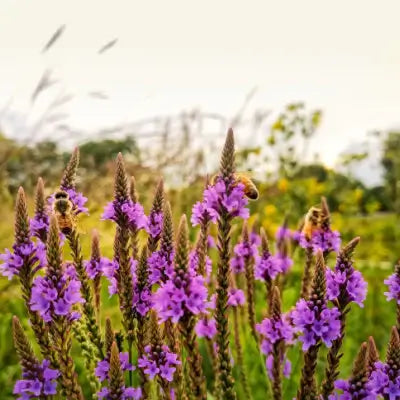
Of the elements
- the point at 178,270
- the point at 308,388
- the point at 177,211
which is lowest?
the point at 308,388

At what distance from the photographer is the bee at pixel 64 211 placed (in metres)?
2.36

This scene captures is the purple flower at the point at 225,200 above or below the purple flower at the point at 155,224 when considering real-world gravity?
above

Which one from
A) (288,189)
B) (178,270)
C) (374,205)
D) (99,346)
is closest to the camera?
(178,270)

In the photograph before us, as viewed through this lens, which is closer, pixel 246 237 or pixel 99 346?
pixel 99 346

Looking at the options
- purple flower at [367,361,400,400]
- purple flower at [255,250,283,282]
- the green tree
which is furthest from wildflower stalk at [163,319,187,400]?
the green tree

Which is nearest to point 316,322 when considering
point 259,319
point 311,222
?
point 311,222

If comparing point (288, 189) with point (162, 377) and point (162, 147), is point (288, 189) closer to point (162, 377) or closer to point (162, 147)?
point (162, 147)

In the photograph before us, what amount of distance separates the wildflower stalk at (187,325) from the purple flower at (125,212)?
1.06ft

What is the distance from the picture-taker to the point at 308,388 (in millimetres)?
2076

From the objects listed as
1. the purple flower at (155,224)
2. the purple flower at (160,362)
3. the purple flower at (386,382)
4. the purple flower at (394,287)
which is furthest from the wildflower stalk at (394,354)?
the purple flower at (155,224)

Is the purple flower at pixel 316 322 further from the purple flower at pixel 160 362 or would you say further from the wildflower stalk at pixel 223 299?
the purple flower at pixel 160 362

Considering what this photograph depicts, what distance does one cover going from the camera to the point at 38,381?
2.02 m

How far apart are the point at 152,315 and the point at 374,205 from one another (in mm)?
11545

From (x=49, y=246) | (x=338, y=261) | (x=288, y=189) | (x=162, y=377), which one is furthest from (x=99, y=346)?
(x=288, y=189)
